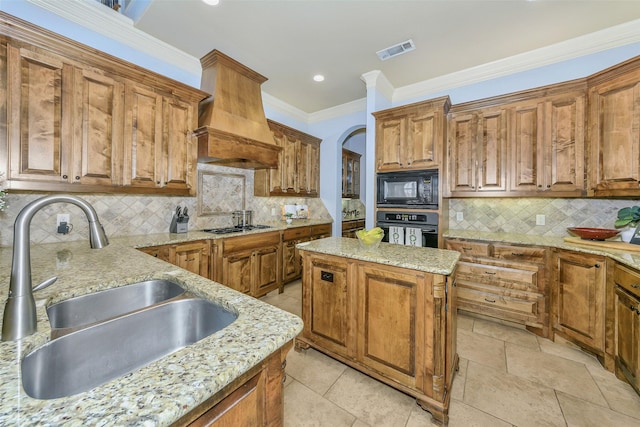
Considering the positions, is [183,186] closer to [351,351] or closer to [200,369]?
[351,351]

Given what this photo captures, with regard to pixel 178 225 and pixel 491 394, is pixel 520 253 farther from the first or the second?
pixel 178 225

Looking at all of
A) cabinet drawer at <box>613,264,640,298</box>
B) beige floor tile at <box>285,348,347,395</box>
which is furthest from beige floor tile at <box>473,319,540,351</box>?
beige floor tile at <box>285,348,347,395</box>

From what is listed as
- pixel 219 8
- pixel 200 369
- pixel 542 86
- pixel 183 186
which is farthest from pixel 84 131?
pixel 542 86

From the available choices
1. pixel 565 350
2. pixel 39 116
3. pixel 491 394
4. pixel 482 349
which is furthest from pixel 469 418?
pixel 39 116

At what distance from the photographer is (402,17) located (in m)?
2.39

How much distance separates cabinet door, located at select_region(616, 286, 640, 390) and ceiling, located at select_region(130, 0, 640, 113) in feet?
8.29

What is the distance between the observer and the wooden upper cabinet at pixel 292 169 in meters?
3.93

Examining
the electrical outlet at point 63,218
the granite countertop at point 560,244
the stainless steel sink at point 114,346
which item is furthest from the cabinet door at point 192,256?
the granite countertop at point 560,244

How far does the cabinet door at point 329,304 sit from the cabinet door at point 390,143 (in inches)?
73.0

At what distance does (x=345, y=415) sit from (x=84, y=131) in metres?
2.96

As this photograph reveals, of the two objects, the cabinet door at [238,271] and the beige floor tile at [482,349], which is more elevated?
the cabinet door at [238,271]

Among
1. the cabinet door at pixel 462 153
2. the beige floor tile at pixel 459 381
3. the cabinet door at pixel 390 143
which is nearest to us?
the beige floor tile at pixel 459 381

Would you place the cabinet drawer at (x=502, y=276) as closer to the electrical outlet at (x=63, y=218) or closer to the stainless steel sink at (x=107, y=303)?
the stainless steel sink at (x=107, y=303)

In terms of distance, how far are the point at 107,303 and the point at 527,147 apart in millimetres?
3885
